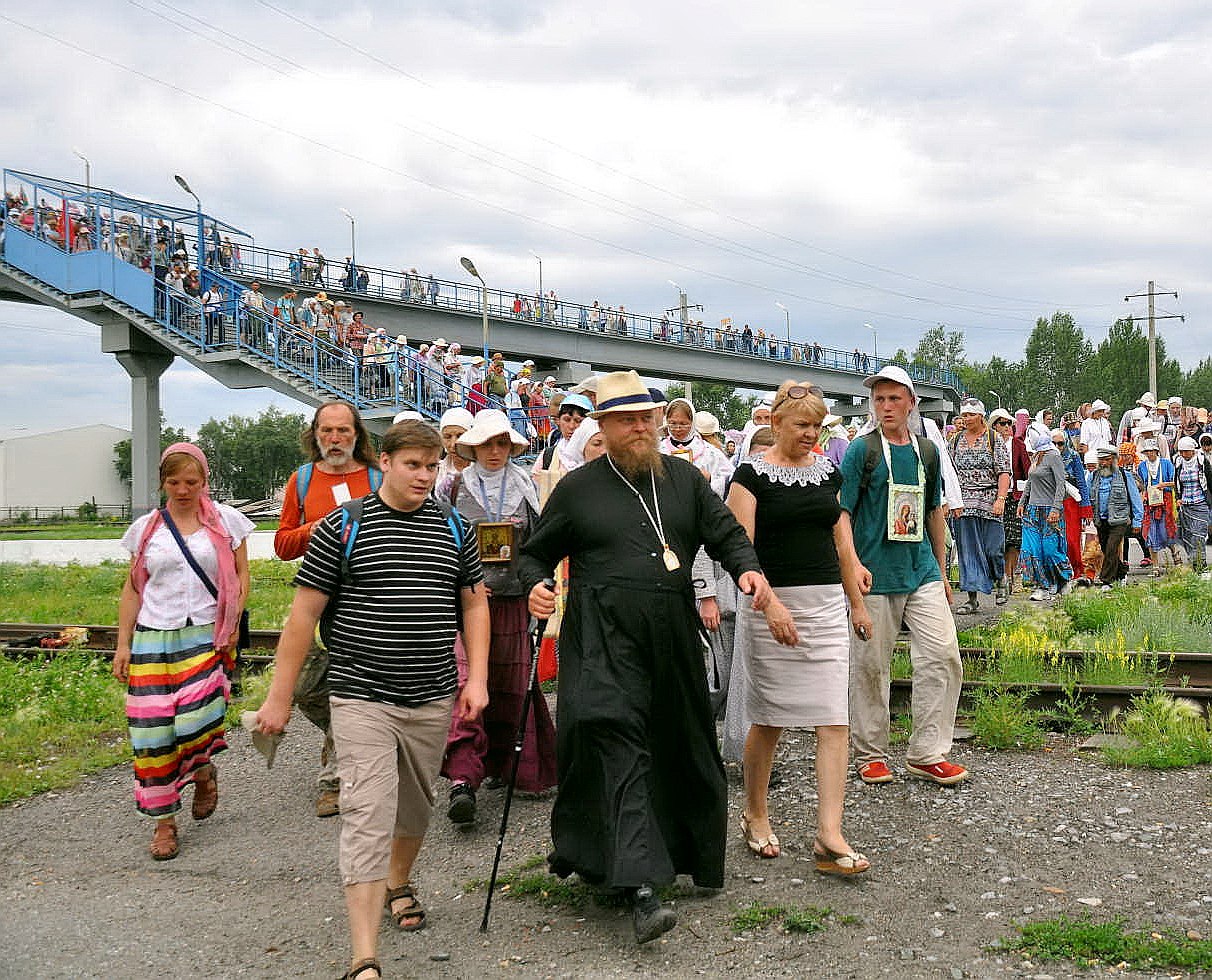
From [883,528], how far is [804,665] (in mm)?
1392

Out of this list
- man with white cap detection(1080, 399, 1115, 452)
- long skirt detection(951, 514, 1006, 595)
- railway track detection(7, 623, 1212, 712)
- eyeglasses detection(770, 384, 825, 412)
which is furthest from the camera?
man with white cap detection(1080, 399, 1115, 452)

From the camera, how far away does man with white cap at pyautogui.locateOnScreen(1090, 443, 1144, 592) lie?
14.6m

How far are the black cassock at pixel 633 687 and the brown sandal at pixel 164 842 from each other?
7.54 ft

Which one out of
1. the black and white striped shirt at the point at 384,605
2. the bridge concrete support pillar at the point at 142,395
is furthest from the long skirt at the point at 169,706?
the bridge concrete support pillar at the point at 142,395

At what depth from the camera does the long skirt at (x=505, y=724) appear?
20.2 ft

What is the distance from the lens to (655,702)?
15.5 feet

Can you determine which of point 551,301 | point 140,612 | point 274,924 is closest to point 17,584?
point 140,612

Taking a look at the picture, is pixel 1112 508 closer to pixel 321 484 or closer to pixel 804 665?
pixel 804 665

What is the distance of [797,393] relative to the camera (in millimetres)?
5730

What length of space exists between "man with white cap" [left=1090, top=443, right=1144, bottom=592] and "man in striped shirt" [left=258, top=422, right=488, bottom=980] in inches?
469

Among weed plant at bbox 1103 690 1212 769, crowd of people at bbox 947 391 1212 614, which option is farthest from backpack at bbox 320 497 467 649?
crowd of people at bbox 947 391 1212 614

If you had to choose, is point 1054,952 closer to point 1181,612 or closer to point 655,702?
point 655,702

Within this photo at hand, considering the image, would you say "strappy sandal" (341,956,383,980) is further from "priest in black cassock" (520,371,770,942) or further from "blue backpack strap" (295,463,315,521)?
"blue backpack strap" (295,463,315,521)

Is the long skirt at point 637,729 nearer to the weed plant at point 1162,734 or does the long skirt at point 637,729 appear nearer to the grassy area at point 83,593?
the weed plant at point 1162,734
